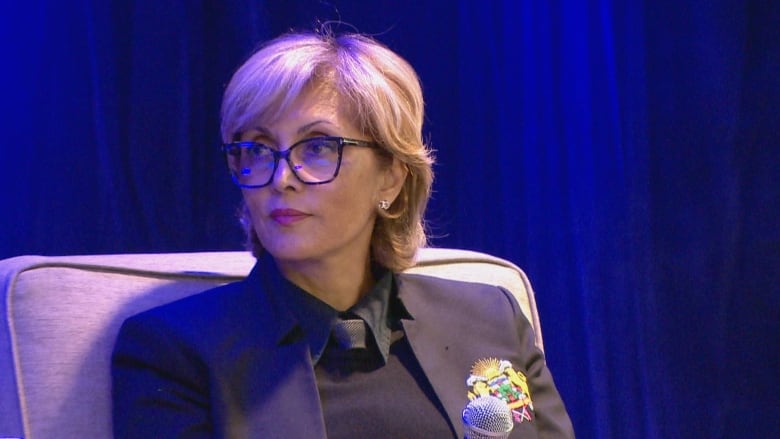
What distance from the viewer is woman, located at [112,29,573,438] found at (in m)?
1.09

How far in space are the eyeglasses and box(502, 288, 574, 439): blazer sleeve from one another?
0.42 m

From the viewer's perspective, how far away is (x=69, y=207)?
4.97ft

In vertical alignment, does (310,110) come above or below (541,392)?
above

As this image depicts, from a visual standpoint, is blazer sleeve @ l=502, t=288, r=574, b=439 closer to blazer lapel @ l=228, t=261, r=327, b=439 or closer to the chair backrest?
blazer lapel @ l=228, t=261, r=327, b=439

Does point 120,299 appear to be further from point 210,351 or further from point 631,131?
point 631,131

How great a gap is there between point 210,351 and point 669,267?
48.2 inches

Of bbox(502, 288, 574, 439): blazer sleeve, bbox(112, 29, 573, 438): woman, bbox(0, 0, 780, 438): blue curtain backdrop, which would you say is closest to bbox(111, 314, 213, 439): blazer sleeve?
bbox(112, 29, 573, 438): woman

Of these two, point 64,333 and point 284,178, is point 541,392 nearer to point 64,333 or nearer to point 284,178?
point 284,178

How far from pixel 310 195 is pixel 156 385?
0.31 m

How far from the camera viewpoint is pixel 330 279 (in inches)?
49.2

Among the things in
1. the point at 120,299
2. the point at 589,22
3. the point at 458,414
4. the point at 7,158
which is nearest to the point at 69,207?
the point at 7,158

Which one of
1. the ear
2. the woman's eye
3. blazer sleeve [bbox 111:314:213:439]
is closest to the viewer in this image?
blazer sleeve [bbox 111:314:213:439]

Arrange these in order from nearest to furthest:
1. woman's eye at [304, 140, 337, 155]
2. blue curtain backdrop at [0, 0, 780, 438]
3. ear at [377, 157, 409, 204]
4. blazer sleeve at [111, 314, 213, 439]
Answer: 1. blazer sleeve at [111, 314, 213, 439]
2. woman's eye at [304, 140, 337, 155]
3. ear at [377, 157, 409, 204]
4. blue curtain backdrop at [0, 0, 780, 438]

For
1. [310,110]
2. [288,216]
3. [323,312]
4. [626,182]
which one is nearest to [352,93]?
[310,110]
